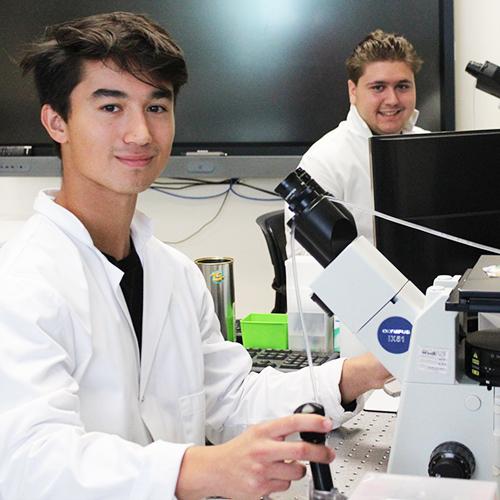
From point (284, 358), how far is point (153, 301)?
1.67ft

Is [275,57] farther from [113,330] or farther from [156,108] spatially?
[113,330]

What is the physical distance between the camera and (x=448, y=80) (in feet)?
12.1

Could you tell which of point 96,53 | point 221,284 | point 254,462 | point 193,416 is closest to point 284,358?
point 221,284

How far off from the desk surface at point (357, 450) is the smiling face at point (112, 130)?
1.83ft

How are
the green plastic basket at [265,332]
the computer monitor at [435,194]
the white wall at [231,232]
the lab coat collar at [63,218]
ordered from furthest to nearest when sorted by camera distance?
1. the white wall at [231,232]
2. the green plastic basket at [265,332]
3. the computer monitor at [435,194]
4. the lab coat collar at [63,218]

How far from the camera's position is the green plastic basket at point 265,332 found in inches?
80.8

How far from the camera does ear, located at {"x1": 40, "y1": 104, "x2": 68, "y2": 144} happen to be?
1557 millimetres

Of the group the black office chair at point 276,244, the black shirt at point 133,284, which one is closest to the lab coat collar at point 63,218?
the black shirt at point 133,284

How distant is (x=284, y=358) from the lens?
196 centimetres

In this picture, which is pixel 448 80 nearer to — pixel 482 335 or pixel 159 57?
pixel 159 57

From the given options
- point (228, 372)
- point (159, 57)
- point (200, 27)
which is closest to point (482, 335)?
point (228, 372)

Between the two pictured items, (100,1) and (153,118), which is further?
(100,1)

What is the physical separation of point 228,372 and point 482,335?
623mm

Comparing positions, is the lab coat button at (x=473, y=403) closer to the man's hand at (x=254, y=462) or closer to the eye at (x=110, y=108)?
the man's hand at (x=254, y=462)
